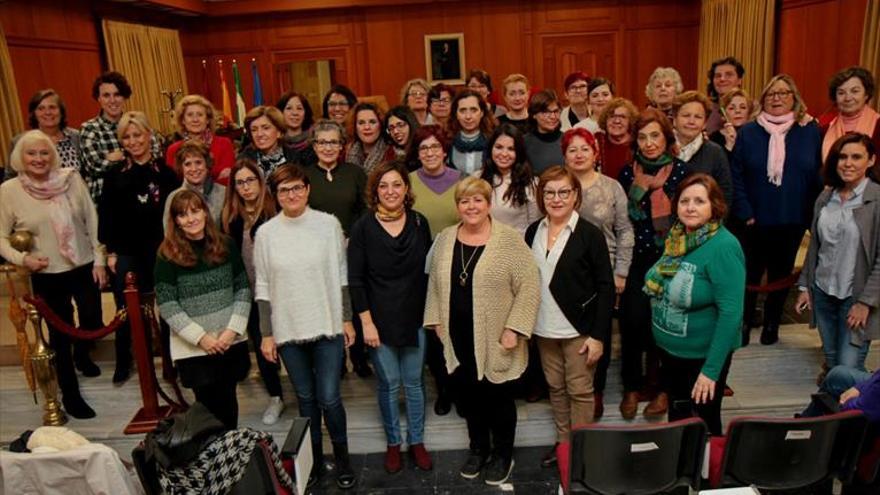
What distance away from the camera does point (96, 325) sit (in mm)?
4055

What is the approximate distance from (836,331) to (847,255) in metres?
0.47

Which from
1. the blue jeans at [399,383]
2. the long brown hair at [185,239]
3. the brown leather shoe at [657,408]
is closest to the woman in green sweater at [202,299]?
the long brown hair at [185,239]

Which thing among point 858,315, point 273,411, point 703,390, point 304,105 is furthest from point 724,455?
point 304,105

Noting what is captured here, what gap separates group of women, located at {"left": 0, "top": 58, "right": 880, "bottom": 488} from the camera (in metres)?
2.92

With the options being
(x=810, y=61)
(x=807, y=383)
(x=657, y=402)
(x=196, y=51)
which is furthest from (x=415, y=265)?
(x=196, y=51)

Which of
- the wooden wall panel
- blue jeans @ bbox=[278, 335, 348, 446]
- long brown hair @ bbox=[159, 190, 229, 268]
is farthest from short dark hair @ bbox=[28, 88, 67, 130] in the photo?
the wooden wall panel

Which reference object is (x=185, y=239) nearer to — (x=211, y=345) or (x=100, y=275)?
(x=211, y=345)

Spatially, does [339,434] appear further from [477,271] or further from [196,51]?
[196,51]

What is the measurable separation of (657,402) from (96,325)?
3.33m

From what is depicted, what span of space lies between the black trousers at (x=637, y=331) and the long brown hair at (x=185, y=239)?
201cm

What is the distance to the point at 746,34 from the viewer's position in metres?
8.06

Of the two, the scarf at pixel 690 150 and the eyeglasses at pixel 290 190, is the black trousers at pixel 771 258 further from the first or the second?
the eyeglasses at pixel 290 190

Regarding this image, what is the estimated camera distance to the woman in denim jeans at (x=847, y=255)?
122 inches

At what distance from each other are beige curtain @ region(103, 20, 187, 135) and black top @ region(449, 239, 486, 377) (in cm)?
660
